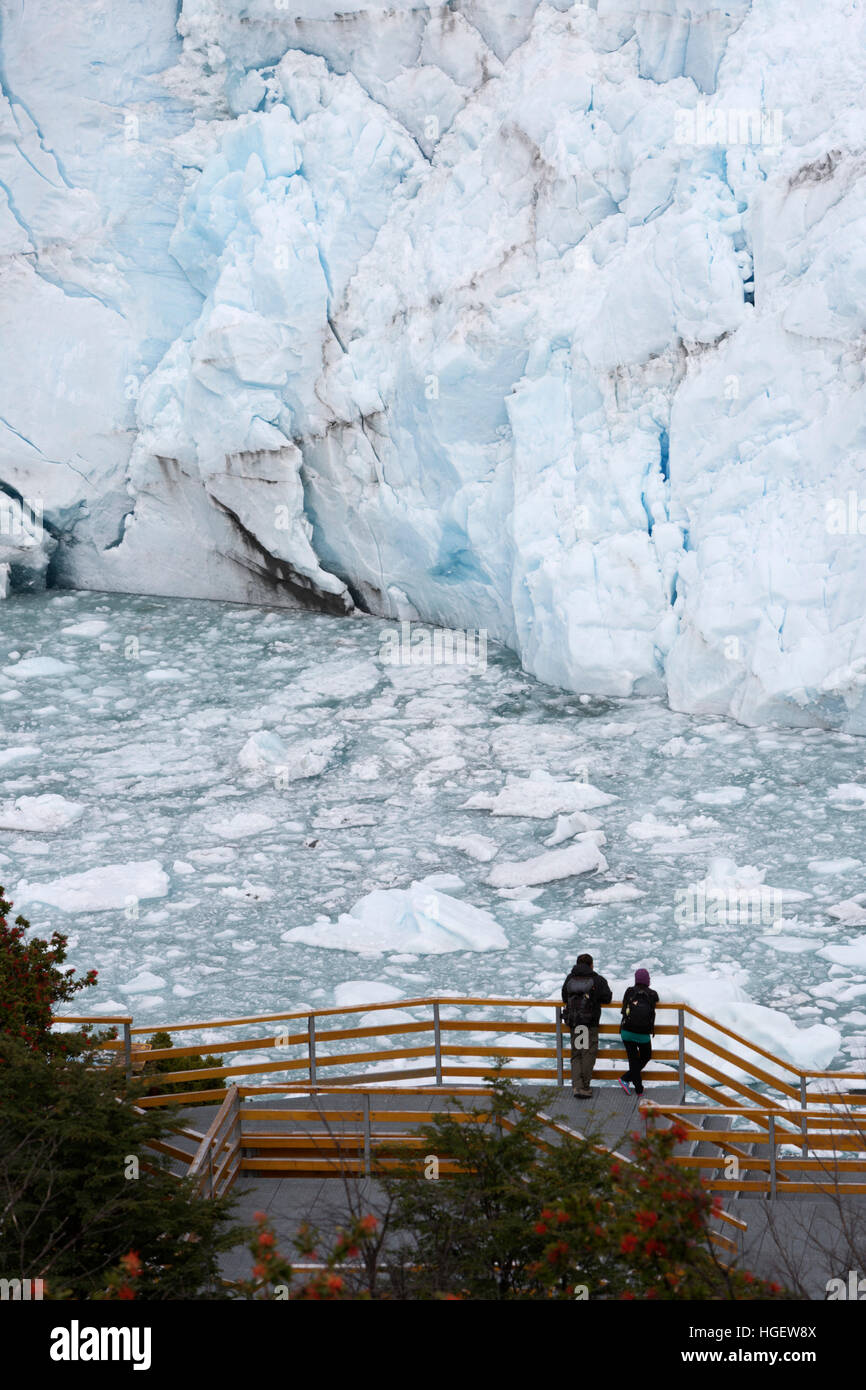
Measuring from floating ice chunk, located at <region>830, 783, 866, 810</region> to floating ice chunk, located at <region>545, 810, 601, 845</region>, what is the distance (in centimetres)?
271

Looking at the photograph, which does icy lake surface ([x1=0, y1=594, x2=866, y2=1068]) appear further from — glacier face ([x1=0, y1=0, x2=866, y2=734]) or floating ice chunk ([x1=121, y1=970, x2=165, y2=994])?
glacier face ([x1=0, y1=0, x2=866, y2=734])

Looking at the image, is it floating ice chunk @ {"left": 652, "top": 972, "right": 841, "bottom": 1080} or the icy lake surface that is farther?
the icy lake surface

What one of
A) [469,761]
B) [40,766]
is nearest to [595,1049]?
Result: [469,761]

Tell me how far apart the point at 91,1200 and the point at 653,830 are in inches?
384

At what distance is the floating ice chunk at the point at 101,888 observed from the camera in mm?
15125

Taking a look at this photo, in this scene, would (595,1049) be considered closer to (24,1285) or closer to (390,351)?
(24,1285)

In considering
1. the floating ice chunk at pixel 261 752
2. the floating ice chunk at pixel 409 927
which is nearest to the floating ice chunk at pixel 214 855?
the floating ice chunk at pixel 409 927

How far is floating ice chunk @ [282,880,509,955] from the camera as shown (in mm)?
14125

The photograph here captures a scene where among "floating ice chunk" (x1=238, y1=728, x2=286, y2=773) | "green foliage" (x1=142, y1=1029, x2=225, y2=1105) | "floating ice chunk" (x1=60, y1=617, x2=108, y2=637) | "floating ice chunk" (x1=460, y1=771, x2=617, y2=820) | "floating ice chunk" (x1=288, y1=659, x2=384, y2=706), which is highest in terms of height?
"floating ice chunk" (x1=60, y1=617, x2=108, y2=637)

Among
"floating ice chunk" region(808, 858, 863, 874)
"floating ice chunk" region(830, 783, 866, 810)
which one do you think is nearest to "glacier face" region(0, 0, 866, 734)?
"floating ice chunk" region(830, 783, 866, 810)

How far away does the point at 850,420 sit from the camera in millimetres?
18000
